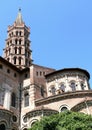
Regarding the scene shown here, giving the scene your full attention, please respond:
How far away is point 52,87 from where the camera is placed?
31.6 m

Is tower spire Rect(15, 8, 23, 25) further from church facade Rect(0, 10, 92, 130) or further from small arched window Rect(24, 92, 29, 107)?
small arched window Rect(24, 92, 29, 107)

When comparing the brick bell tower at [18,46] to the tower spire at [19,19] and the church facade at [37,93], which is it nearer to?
the tower spire at [19,19]

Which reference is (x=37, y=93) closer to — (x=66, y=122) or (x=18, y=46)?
(x=66, y=122)

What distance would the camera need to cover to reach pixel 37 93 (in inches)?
1175

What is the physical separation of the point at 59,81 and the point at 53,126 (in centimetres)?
1399

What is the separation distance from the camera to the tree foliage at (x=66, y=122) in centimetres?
1689

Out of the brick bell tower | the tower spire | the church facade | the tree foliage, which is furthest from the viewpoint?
the tower spire

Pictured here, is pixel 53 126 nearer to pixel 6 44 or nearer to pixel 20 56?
pixel 20 56

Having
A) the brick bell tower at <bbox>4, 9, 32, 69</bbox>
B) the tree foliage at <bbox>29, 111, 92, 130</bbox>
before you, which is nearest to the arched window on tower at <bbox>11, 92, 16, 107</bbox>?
the tree foliage at <bbox>29, 111, 92, 130</bbox>

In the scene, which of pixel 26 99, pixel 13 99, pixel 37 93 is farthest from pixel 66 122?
pixel 13 99

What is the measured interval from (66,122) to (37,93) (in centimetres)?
1276

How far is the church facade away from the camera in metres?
24.6

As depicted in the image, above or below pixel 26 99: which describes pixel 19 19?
above

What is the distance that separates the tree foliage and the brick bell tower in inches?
1007
